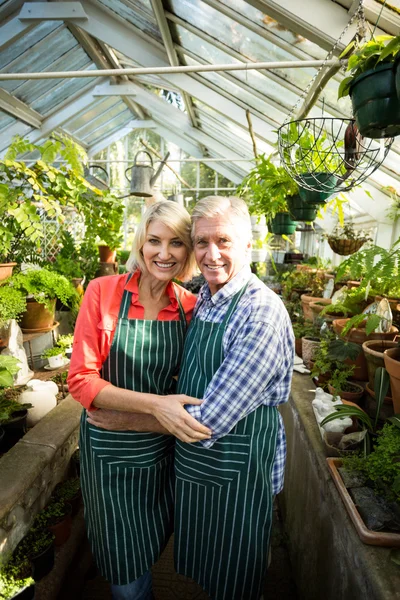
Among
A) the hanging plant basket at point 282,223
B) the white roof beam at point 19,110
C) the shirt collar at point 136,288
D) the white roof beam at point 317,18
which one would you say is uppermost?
the white roof beam at point 19,110

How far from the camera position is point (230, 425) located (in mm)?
1205

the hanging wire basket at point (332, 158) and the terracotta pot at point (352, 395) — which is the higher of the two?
the hanging wire basket at point (332, 158)

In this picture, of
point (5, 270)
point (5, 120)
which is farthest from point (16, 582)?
point (5, 120)

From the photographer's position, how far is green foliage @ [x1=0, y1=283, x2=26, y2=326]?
2.72 metres

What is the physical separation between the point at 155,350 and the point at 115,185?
43.9ft

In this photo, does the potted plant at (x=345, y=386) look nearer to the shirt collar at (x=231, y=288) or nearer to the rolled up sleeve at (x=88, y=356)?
the shirt collar at (x=231, y=288)

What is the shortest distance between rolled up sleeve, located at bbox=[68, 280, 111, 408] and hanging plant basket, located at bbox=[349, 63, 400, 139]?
1064 millimetres

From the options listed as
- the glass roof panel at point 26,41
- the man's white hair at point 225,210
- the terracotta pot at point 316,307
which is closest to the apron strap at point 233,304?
the man's white hair at point 225,210

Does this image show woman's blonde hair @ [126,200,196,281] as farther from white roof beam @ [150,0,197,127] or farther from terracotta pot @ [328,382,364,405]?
white roof beam @ [150,0,197,127]

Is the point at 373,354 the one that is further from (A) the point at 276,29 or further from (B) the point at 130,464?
(A) the point at 276,29

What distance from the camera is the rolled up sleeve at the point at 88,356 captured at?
4.41 feet

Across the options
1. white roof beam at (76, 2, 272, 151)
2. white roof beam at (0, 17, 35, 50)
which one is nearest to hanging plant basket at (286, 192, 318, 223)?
white roof beam at (76, 2, 272, 151)

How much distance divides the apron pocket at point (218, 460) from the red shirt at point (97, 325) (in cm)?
40

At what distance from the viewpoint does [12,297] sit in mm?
2781
